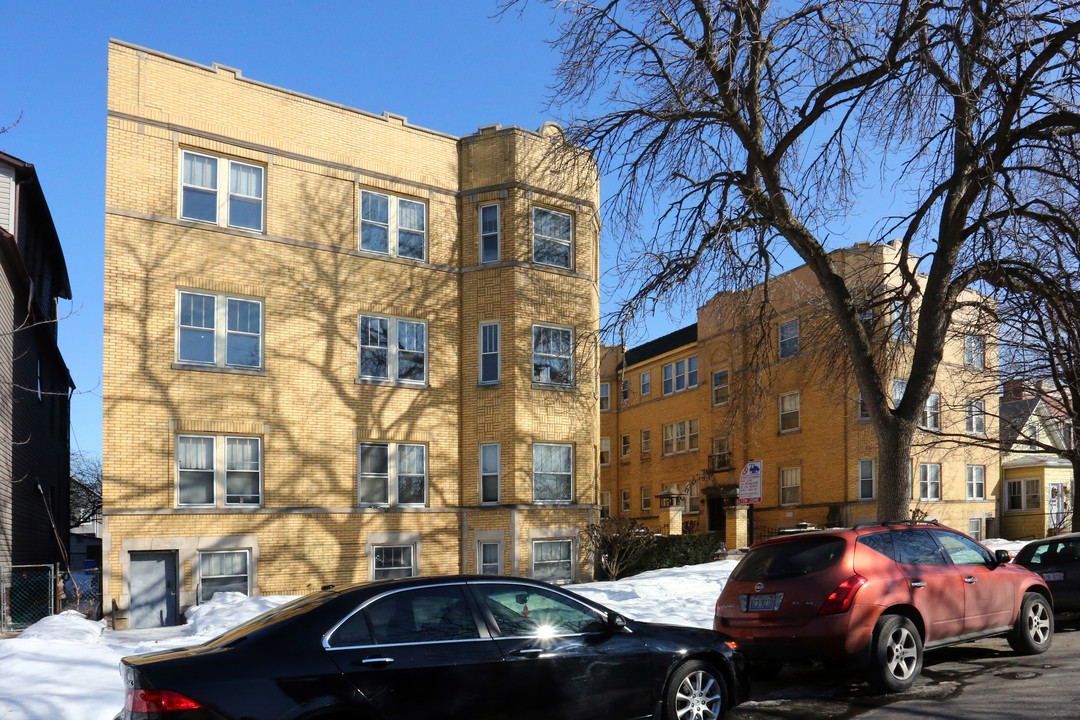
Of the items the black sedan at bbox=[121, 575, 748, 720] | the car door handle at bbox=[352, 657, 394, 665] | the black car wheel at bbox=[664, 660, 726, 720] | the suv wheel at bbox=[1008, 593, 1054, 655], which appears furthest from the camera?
the suv wheel at bbox=[1008, 593, 1054, 655]

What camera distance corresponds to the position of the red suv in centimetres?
849

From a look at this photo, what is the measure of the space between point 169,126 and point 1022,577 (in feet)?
55.4

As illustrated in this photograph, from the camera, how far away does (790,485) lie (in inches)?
1393

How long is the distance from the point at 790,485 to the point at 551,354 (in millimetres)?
17105

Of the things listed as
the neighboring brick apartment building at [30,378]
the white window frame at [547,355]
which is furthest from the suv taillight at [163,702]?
the white window frame at [547,355]

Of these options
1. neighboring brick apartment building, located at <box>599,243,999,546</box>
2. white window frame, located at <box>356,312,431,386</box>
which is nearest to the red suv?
white window frame, located at <box>356,312,431,386</box>

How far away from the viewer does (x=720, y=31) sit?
565 inches

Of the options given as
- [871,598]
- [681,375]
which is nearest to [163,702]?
[871,598]

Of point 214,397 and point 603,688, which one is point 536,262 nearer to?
point 214,397

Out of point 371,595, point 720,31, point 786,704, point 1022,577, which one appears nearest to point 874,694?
point 786,704

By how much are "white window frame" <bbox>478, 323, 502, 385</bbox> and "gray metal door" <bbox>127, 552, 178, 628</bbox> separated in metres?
7.92

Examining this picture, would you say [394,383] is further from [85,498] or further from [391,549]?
[85,498]

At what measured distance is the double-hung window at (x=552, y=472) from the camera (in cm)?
2155

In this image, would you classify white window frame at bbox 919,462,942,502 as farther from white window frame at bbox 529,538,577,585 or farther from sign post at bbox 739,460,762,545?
white window frame at bbox 529,538,577,585
